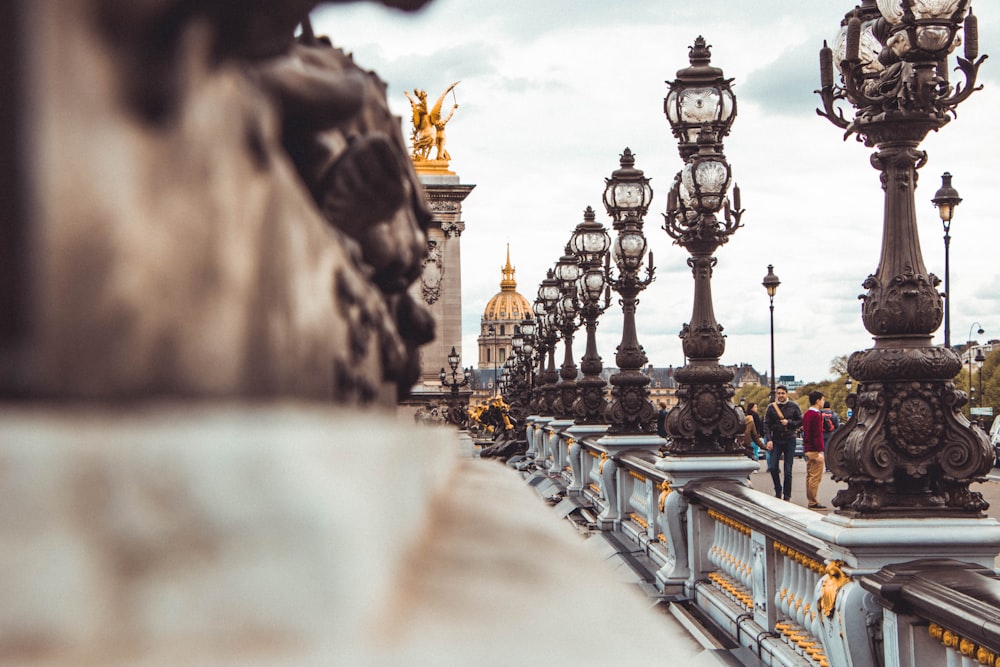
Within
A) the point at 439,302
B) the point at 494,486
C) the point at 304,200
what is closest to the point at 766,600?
the point at 494,486

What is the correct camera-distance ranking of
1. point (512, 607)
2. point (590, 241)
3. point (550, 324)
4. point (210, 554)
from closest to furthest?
point (210, 554), point (512, 607), point (590, 241), point (550, 324)

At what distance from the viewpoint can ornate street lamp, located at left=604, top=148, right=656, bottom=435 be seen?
58.6ft

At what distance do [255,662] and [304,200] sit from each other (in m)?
0.46

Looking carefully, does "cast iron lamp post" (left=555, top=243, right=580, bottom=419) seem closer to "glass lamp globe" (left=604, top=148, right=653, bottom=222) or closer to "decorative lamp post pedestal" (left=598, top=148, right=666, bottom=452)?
"decorative lamp post pedestal" (left=598, top=148, right=666, bottom=452)

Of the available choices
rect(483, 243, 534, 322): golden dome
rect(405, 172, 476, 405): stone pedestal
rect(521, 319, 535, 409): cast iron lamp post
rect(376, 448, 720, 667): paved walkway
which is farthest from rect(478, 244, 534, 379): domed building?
rect(376, 448, 720, 667): paved walkway

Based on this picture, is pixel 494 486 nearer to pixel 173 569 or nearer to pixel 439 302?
pixel 173 569

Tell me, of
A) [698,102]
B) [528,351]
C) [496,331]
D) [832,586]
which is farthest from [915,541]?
[496,331]

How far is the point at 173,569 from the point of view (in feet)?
2.40

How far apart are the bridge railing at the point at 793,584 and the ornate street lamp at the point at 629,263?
42.6 inches

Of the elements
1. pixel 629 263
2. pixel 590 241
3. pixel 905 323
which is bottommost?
pixel 905 323

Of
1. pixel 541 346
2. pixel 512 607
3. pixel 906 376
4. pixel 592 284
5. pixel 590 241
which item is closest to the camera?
pixel 512 607

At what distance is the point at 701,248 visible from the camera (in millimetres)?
13492

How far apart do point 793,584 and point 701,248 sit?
16.5ft

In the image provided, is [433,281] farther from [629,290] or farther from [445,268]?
[629,290]
